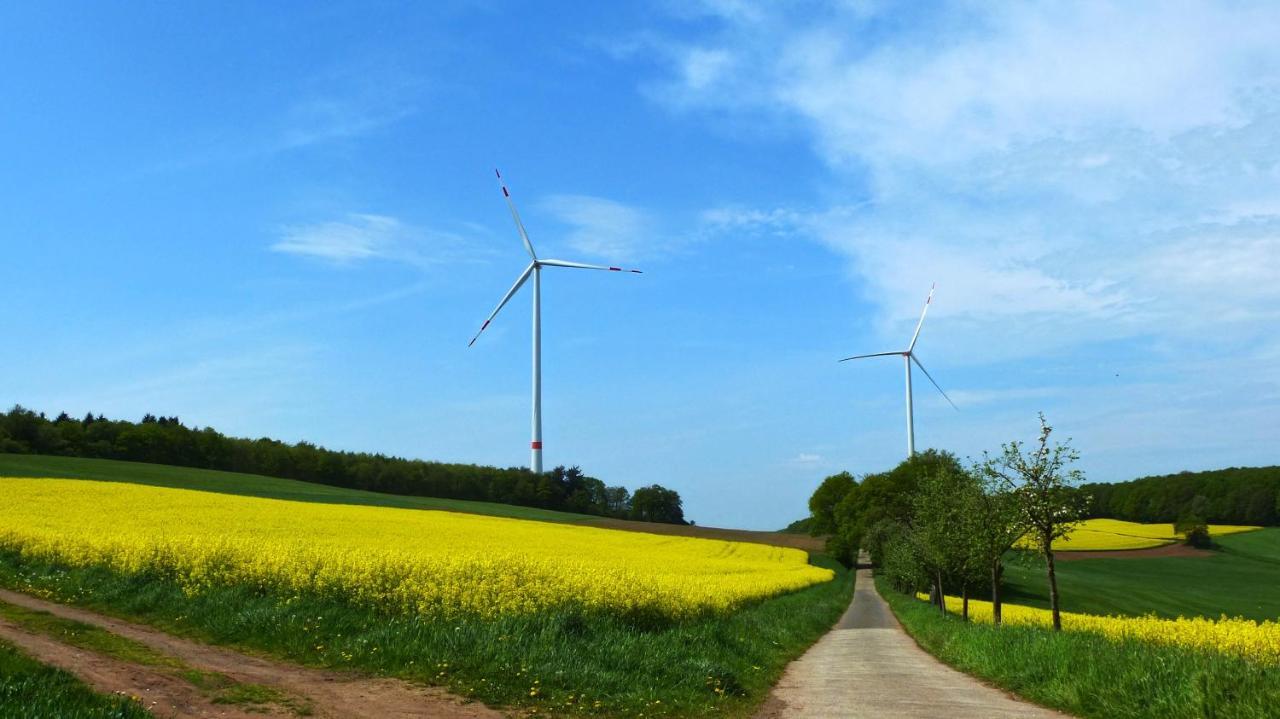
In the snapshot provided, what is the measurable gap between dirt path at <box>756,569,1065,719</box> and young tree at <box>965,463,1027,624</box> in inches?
392

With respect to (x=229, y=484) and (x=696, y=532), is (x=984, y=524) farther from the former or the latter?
(x=229, y=484)

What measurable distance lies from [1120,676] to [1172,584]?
279 feet

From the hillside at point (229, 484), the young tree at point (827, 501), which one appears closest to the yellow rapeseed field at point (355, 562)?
the hillside at point (229, 484)

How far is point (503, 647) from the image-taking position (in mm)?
13805

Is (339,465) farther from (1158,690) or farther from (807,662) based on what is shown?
(1158,690)

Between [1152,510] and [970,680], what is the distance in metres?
151

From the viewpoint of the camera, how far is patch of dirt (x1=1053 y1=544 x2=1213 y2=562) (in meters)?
100

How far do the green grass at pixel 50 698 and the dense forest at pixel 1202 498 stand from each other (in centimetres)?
13341

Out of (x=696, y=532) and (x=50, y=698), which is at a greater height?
(x=50, y=698)

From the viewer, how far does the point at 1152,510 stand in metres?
144

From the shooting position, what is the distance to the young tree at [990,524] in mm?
32062

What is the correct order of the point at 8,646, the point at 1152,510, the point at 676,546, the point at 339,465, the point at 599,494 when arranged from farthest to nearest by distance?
the point at 599,494 < the point at 1152,510 < the point at 339,465 < the point at 676,546 < the point at 8,646

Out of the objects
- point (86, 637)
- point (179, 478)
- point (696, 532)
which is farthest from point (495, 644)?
point (696, 532)

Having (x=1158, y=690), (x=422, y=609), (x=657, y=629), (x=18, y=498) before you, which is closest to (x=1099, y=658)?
(x=1158, y=690)
